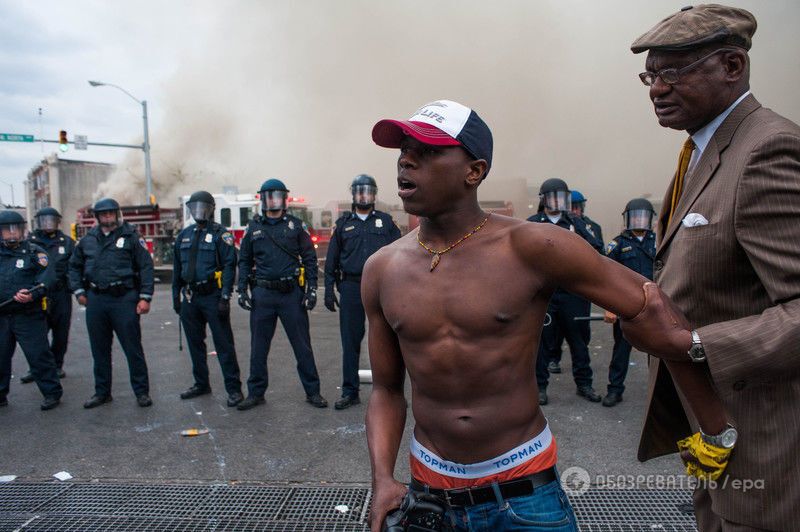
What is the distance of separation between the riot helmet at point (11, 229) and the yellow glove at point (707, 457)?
266 inches

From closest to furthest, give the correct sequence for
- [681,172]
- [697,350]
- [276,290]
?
[697,350], [681,172], [276,290]

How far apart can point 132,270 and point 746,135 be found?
5679 mm

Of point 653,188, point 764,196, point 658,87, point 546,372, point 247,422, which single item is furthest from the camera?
point 653,188

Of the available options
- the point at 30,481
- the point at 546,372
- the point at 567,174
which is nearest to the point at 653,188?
the point at 567,174

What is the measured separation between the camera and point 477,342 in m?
1.72

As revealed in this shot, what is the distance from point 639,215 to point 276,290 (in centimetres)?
361

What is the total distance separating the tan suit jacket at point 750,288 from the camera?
1.34 meters

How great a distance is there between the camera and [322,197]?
31.1 meters

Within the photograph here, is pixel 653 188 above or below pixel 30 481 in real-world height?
above

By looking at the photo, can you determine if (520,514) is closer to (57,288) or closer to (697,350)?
(697,350)

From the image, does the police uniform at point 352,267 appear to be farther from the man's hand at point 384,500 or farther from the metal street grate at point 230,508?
the man's hand at point 384,500

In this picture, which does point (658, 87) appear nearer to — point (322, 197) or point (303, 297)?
point (303, 297)

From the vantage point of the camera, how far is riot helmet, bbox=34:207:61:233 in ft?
24.8

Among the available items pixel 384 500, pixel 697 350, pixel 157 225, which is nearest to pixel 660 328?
pixel 697 350
